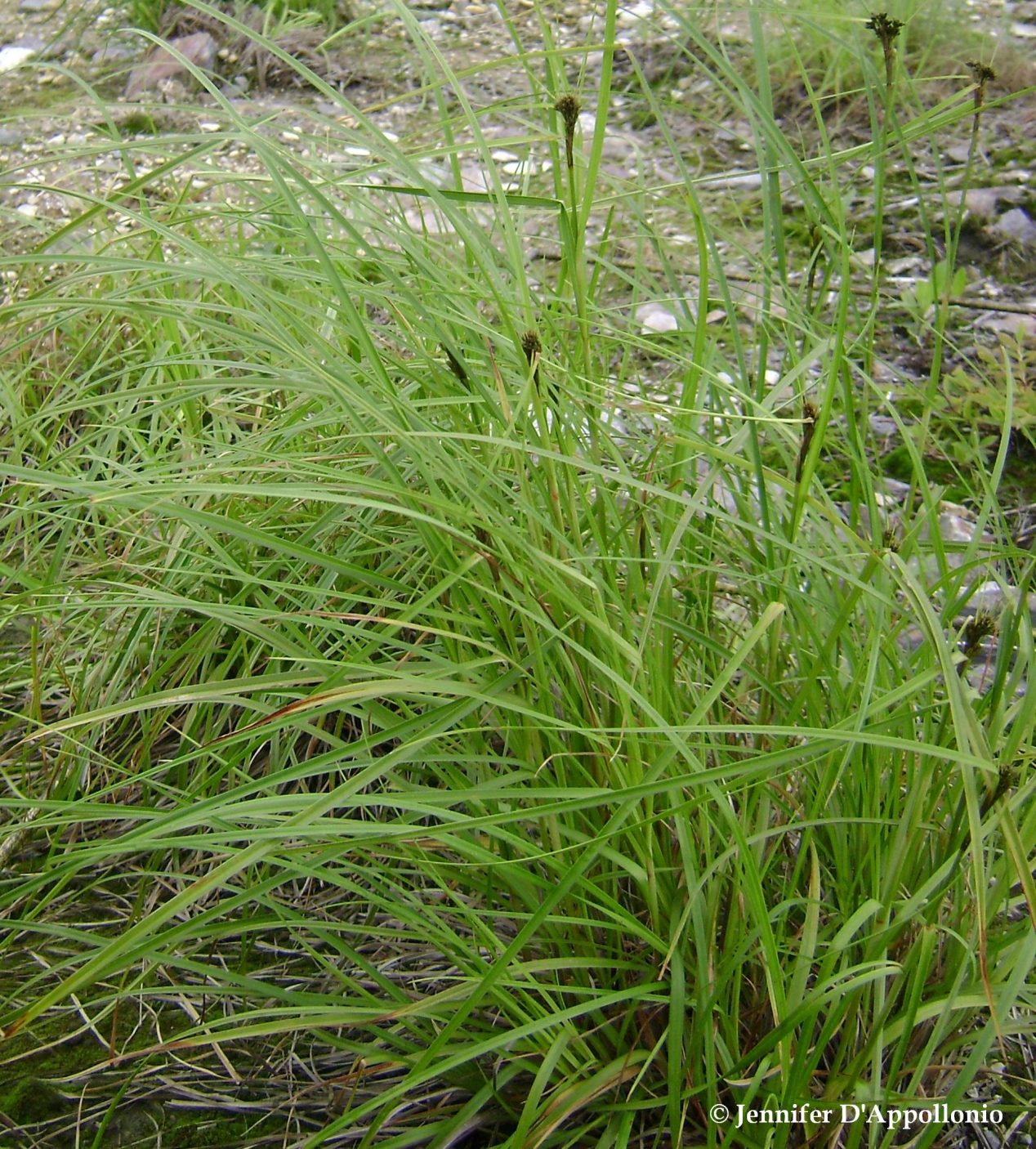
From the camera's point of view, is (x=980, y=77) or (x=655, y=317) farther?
(x=655, y=317)

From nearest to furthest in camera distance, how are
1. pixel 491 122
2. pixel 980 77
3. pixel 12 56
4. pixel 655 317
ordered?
pixel 980 77 < pixel 655 317 < pixel 491 122 < pixel 12 56

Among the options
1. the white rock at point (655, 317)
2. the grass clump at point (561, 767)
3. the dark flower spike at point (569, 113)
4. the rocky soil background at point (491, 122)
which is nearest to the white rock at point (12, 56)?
the rocky soil background at point (491, 122)

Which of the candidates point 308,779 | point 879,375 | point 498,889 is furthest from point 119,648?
point 879,375

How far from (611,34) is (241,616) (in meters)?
0.65

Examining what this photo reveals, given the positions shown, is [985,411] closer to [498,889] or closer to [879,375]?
[879,375]

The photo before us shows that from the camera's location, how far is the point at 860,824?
1.18 meters

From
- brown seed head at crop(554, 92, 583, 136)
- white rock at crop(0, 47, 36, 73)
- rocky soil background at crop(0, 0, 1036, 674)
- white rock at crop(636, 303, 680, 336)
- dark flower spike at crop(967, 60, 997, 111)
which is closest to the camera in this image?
brown seed head at crop(554, 92, 583, 136)

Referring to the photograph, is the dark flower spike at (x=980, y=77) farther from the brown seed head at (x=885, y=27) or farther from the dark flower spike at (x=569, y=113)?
the dark flower spike at (x=569, y=113)

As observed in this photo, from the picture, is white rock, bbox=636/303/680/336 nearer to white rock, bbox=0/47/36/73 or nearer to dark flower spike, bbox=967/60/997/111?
dark flower spike, bbox=967/60/997/111

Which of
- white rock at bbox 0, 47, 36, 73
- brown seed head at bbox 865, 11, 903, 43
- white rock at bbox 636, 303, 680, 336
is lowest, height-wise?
white rock at bbox 636, 303, 680, 336

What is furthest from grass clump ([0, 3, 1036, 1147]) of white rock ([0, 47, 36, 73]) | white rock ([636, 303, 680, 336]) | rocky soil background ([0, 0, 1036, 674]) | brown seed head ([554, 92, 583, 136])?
white rock ([0, 47, 36, 73])

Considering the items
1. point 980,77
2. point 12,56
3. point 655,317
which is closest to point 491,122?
point 655,317

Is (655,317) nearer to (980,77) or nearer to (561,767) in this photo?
(980,77)

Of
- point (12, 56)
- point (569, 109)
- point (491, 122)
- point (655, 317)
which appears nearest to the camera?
point (569, 109)
